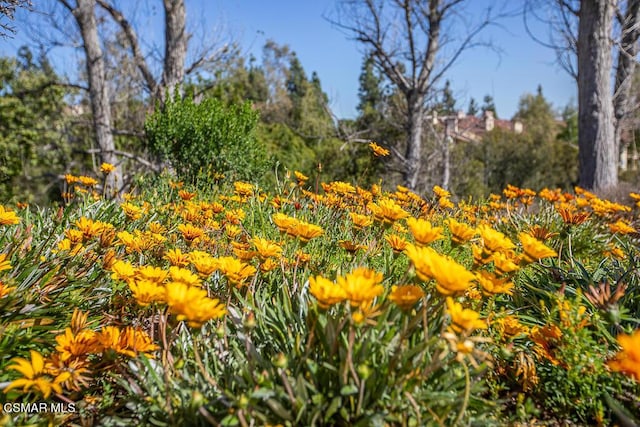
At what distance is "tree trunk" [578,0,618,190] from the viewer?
21.8ft

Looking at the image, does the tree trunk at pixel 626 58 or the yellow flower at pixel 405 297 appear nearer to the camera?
the yellow flower at pixel 405 297

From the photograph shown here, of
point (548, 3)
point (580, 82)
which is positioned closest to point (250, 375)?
point (580, 82)

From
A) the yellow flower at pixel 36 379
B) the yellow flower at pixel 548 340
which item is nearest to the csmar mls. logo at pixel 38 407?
the yellow flower at pixel 36 379

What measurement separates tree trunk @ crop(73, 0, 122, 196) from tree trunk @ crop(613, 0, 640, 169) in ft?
31.8

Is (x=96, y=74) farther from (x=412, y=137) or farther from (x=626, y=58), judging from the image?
(x=626, y=58)

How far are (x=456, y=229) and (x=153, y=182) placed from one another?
4230 mm

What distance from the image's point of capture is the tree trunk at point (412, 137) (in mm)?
7980

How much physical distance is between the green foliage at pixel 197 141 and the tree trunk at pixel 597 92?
19.6 ft

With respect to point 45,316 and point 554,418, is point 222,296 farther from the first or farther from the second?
point 554,418

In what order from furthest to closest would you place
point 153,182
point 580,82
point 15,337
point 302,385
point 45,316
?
point 580,82 < point 153,182 < point 45,316 < point 15,337 < point 302,385

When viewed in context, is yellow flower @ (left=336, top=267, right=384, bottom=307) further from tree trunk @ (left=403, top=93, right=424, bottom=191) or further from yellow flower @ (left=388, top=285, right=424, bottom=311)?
tree trunk @ (left=403, top=93, right=424, bottom=191)

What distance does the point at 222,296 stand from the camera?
1588mm

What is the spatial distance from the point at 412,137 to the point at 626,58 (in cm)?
595

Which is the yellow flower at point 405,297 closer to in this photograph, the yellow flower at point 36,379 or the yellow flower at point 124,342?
the yellow flower at point 124,342
